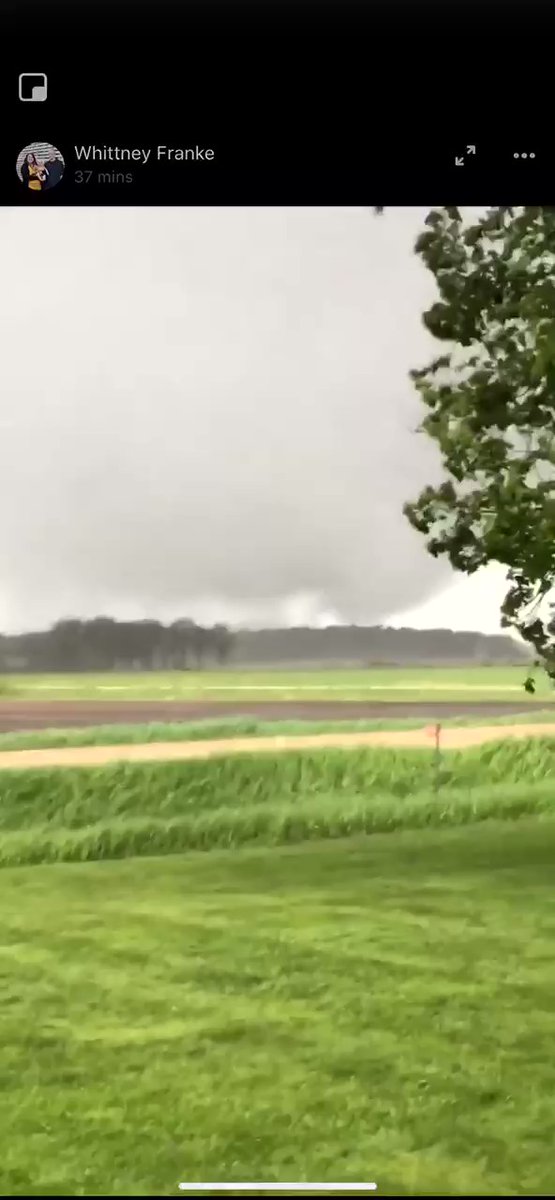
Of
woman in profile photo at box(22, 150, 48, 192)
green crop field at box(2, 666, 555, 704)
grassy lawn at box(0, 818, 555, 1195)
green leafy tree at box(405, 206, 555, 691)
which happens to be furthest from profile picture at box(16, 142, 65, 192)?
grassy lawn at box(0, 818, 555, 1195)

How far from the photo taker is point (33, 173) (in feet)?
5.21

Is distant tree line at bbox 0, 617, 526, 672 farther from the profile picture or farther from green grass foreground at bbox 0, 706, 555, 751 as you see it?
the profile picture

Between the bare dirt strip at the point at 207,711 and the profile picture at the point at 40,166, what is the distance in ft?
3.06

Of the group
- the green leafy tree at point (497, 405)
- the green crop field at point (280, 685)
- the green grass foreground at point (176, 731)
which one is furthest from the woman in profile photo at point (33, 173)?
the green grass foreground at point (176, 731)

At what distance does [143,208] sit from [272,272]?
0.84 feet

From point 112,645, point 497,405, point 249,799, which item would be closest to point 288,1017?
point 249,799

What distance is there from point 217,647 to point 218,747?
0.22m

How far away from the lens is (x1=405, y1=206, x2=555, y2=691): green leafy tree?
71.2 inches

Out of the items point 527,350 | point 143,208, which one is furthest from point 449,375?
point 143,208

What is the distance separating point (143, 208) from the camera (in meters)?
1.65

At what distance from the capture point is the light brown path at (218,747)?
1.84 meters

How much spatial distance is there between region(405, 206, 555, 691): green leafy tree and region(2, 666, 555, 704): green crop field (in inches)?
5.1

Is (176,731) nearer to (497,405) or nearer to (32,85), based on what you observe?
(497,405)

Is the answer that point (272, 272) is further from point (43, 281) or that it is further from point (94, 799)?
point (94, 799)
